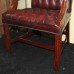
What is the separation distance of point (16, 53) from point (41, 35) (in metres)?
0.48

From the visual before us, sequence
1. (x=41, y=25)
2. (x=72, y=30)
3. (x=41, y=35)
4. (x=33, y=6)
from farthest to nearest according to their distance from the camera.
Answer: (x=41, y=35) < (x=72, y=30) < (x=33, y=6) < (x=41, y=25)

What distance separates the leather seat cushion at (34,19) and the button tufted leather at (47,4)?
21 centimetres

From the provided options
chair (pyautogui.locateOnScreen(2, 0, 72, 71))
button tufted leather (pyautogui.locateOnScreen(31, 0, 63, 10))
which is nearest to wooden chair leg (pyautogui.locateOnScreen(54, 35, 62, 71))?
chair (pyautogui.locateOnScreen(2, 0, 72, 71))

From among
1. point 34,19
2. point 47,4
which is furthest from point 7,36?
point 47,4

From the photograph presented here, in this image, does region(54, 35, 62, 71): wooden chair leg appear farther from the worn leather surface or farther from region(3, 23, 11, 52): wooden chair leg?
region(3, 23, 11, 52): wooden chair leg

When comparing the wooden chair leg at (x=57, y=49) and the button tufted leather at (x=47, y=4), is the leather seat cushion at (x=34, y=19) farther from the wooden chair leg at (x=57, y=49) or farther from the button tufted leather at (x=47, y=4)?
the button tufted leather at (x=47, y=4)

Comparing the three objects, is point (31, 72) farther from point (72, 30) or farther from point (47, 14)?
point (72, 30)

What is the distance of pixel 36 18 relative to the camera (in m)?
1.31

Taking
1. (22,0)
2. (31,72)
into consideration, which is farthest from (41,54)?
(22,0)

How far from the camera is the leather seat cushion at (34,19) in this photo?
4.11 ft

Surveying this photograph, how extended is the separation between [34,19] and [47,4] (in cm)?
38

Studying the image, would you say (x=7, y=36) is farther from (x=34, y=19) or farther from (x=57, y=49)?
(x=57, y=49)

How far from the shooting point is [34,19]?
51.6 inches

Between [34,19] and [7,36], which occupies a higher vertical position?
[34,19]
